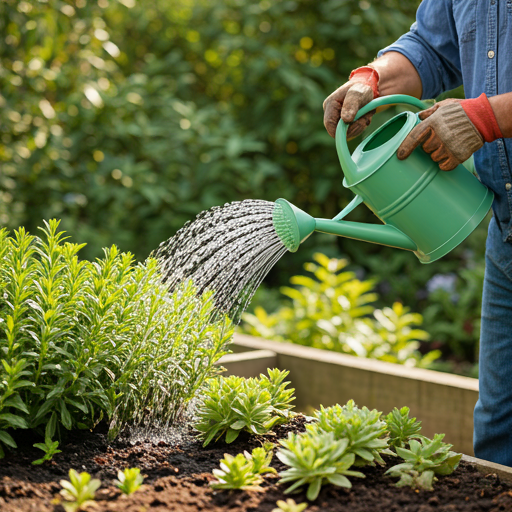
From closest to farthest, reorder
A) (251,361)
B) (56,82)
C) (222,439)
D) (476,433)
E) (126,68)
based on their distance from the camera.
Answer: (222,439) < (476,433) < (251,361) < (56,82) < (126,68)

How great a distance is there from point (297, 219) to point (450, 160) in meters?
0.38

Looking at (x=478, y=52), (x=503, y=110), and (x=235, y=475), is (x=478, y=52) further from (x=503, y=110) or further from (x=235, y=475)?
(x=235, y=475)

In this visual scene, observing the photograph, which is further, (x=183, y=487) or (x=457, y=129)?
(x=457, y=129)

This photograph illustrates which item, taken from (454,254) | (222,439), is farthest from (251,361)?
(454,254)

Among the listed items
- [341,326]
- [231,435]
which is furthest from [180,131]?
[231,435]

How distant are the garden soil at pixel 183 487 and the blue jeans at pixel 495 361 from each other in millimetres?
387

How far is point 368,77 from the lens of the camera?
1589 millimetres

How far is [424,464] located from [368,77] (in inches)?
39.8

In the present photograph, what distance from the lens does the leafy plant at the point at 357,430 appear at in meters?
1.15

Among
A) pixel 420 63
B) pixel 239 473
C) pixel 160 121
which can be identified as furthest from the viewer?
pixel 160 121

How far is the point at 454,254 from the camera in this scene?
4.78 m

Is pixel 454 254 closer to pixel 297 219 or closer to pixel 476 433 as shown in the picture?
pixel 476 433

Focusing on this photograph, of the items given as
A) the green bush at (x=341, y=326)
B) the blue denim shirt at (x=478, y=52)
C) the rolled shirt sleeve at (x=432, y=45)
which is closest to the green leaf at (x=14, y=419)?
the blue denim shirt at (x=478, y=52)

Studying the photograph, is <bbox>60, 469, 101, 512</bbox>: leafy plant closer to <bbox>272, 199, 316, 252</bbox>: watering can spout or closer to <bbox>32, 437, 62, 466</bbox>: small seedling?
<bbox>32, 437, 62, 466</bbox>: small seedling
